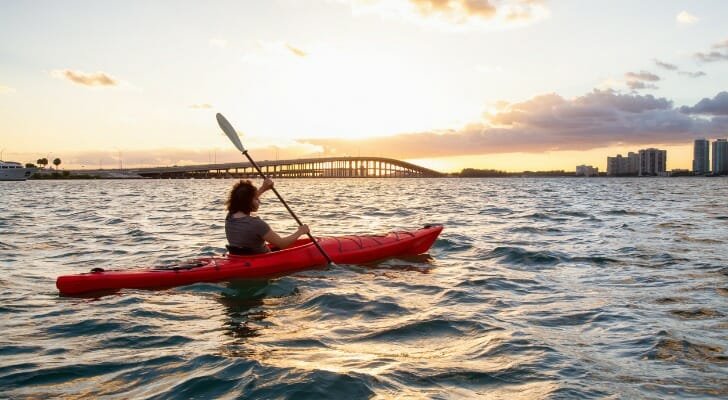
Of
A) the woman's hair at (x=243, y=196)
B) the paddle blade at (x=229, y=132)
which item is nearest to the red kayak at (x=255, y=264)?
the woman's hair at (x=243, y=196)

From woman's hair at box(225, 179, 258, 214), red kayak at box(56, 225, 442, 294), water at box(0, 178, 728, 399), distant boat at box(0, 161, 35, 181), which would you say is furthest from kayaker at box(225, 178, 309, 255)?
distant boat at box(0, 161, 35, 181)

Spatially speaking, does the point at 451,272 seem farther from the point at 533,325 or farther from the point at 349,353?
the point at 349,353

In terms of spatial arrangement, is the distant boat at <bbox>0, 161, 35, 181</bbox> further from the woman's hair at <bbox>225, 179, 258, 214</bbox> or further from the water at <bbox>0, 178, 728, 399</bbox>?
the woman's hair at <bbox>225, 179, 258, 214</bbox>

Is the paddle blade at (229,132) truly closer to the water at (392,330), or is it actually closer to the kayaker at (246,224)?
the water at (392,330)

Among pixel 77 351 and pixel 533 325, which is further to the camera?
pixel 533 325

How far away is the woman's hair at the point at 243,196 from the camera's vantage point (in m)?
7.14

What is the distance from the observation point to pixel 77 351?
15.0ft

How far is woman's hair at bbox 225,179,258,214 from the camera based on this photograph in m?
7.14

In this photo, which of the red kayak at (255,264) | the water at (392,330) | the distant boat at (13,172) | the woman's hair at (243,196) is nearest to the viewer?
the water at (392,330)

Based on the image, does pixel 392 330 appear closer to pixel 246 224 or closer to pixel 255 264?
pixel 246 224

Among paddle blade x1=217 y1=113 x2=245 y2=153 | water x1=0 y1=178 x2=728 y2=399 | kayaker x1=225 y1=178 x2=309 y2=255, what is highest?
paddle blade x1=217 y1=113 x2=245 y2=153

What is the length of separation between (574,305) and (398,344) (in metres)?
2.56

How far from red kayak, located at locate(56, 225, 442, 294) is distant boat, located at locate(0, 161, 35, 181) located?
124316mm

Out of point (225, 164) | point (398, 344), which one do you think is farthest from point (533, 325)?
point (225, 164)
